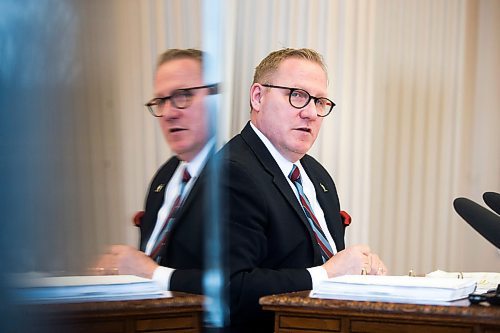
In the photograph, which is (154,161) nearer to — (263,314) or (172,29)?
(172,29)

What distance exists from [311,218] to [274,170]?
0.13 metres

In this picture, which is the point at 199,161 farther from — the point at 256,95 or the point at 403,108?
the point at 403,108

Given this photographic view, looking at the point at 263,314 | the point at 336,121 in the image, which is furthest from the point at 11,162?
the point at 336,121

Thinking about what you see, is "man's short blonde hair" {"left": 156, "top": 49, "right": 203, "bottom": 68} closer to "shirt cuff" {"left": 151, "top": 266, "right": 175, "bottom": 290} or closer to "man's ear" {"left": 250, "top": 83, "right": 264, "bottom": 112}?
"shirt cuff" {"left": 151, "top": 266, "right": 175, "bottom": 290}

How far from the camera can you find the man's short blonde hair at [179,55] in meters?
0.23

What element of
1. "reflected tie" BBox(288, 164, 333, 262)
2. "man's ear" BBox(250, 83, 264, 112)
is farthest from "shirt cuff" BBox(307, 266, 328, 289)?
"man's ear" BBox(250, 83, 264, 112)

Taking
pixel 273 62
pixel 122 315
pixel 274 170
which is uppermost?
pixel 273 62

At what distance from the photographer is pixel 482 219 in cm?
146

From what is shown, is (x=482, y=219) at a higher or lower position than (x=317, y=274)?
higher

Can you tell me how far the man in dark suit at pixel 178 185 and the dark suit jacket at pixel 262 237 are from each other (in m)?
1.09

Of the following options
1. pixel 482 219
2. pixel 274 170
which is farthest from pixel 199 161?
pixel 274 170

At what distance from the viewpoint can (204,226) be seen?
Answer: 0.79 ft

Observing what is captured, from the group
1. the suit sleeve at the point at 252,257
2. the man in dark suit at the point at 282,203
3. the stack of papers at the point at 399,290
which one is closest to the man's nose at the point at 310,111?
the man in dark suit at the point at 282,203

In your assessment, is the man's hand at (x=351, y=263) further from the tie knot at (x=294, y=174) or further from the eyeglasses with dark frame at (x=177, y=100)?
the eyeglasses with dark frame at (x=177, y=100)
